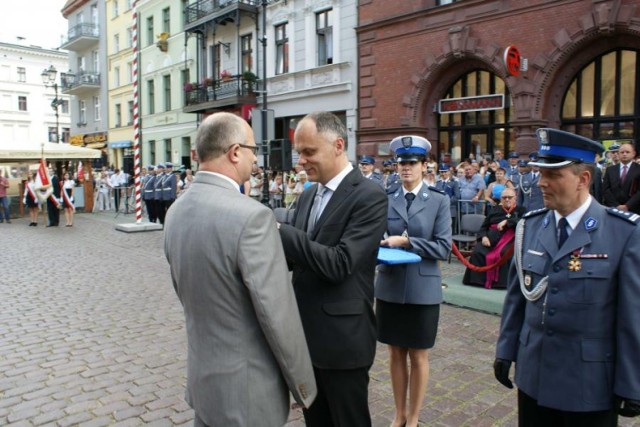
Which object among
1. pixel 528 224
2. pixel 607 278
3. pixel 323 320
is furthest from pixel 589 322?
pixel 323 320

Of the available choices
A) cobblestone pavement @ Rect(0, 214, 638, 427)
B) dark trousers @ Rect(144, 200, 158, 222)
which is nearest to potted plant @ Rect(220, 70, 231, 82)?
dark trousers @ Rect(144, 200, 158, 222)

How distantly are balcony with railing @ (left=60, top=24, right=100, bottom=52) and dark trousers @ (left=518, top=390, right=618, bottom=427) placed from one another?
146 ft

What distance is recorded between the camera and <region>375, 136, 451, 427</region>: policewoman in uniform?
12.0 ft

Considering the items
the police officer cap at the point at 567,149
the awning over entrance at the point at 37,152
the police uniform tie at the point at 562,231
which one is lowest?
the police uniform tie at the point at 562,231

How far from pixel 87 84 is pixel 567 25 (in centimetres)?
3636

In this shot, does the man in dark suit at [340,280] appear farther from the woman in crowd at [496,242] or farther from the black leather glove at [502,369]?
the woman in crowd at [496,242]

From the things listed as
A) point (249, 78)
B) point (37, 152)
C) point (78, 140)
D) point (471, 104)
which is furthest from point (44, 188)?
point (78, 140)

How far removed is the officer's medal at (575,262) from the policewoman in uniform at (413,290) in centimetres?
125

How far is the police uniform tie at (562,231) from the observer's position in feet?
8.17

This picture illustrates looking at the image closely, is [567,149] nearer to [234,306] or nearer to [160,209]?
[234,306]

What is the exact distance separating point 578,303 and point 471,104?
15.7 meters

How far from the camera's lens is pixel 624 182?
9547mm

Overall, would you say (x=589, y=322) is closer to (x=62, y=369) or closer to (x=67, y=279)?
(x=62, y=369)

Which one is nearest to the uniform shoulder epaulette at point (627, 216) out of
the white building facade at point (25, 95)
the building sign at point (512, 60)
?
the building sign at point (512, 60)
